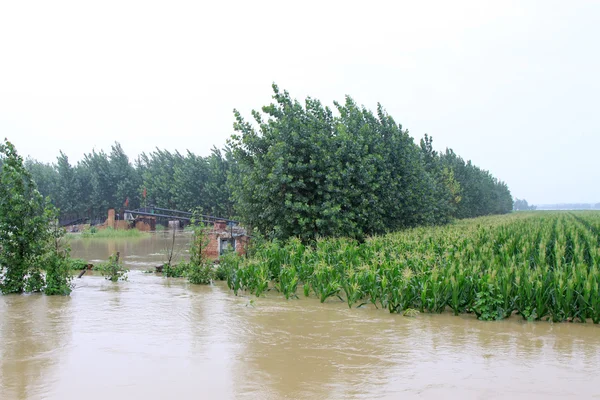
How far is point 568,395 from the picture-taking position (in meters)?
5.67

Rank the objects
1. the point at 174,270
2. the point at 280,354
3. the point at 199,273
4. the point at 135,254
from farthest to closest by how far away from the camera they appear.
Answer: the point at 135,254 < the point at 174,270 < the point at 199,273 < the point at 280,354

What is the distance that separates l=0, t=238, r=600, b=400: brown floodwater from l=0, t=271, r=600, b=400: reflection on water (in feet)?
0.06

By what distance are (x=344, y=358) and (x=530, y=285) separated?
3877mm

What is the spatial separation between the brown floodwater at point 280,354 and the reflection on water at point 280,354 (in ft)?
0.06

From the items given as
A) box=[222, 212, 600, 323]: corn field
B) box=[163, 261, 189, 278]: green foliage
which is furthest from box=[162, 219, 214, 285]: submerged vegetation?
box=[222, 212, 600, 323]: corn field

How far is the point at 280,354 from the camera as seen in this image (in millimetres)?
7207

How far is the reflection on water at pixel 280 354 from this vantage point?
584 cm

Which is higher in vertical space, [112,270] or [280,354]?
[112,270]

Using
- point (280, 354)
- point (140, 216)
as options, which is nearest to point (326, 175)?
point (280, 354)

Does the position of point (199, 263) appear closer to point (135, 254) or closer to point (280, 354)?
A: point (280, 354)

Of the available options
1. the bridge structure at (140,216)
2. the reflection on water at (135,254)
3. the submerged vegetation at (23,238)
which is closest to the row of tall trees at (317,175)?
the reflection on water at (135,254)

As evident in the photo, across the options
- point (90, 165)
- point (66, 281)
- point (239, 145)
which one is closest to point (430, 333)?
point (66, 281)

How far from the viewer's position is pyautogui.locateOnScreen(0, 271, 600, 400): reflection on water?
5.84m

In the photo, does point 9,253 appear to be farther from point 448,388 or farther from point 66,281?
point 448,388
